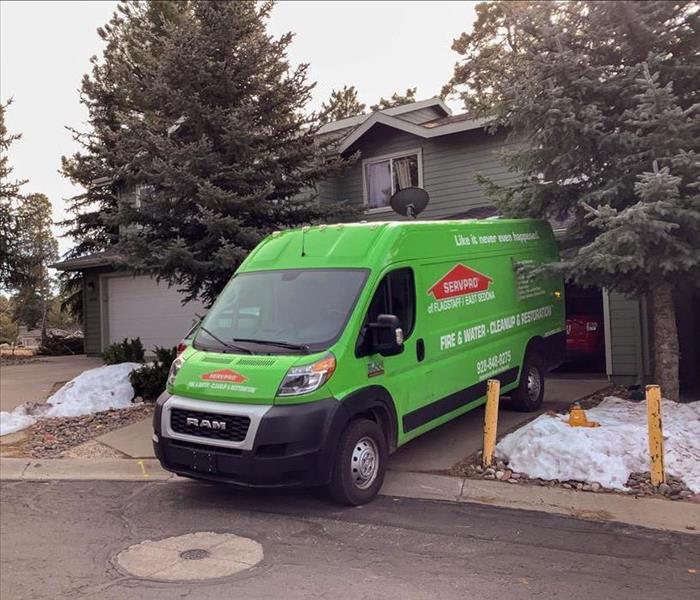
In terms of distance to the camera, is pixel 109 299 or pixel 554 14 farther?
pixel 109 299

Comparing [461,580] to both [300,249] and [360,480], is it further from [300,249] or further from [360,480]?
[300,249]

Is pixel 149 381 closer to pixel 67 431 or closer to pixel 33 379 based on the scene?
pixel 67 431

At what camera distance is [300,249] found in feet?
21.4

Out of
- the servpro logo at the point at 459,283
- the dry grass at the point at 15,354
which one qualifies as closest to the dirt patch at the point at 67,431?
the servpro logo at the point at 459,283

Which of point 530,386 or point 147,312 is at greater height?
point 147,312

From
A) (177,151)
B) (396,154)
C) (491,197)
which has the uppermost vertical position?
(396,154)

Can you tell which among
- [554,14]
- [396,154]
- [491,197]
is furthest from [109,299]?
[554,14]

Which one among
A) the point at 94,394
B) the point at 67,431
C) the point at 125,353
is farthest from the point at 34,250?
the point at 67,431

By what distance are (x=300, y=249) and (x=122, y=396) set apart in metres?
5.64

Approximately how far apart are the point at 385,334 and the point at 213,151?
616 centimetres

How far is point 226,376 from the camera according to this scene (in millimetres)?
5430

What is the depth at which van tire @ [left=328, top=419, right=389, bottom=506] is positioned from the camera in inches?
210

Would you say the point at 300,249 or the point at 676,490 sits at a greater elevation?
the point at 300,249

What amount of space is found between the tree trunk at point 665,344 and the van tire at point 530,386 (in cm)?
148
